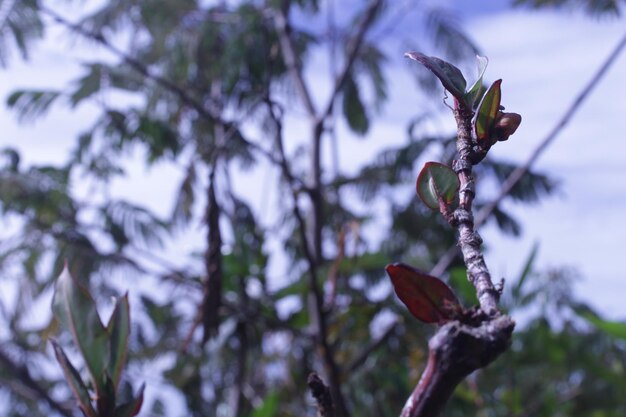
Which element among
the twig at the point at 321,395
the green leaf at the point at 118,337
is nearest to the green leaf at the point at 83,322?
the green leaf at the point at 118,337

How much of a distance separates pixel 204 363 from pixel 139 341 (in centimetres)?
64

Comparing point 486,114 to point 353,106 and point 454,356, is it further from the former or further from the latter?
point 353,106

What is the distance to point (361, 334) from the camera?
6.10 ft

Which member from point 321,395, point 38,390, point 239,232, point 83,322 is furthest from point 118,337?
point 239,232

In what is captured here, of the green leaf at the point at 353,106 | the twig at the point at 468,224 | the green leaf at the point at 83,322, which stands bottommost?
the green leaf at the point at 83,322

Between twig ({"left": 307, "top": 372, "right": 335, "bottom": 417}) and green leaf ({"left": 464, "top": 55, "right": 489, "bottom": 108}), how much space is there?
0.44ft

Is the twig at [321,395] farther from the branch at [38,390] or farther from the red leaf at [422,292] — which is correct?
the branch at [38,390]

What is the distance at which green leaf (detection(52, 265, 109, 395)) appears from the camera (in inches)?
16.1

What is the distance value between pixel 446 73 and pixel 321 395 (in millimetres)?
141

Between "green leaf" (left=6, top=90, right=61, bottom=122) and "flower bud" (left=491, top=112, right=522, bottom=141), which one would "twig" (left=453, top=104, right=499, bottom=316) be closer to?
"flower bud" (left=491, top=112, right=522, bottom=141)

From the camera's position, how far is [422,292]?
323mm

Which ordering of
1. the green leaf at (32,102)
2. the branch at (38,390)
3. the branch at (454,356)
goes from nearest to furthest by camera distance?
the branch at (454,356) < the branch at (38,390) < the green leaf at (32,102)

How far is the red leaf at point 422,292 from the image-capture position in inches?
12.6

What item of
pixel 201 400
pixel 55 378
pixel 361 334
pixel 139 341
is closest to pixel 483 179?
pixel 361 334
